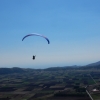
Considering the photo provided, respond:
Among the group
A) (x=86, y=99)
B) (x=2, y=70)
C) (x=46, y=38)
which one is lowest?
(x=86, y=99)

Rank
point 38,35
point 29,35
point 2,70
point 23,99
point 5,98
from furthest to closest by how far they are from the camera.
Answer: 1. point 2,70
2. point 5,98
3. point 23,99
4. point 29,35
5. point 38,35

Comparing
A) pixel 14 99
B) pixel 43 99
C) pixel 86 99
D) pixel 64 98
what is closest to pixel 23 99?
pixel 14 99

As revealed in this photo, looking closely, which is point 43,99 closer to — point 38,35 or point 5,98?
point 5,98

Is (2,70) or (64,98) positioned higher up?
(2,70)

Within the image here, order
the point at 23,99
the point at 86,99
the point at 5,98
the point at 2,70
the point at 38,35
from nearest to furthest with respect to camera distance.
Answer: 1. the point at 38,35
2. the point at 86,99
3. the point at 23,99
4. the point at 5,98
5. the point at 2,70

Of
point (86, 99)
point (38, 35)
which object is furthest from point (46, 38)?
point (86, 99)

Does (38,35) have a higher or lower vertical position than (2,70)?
lower

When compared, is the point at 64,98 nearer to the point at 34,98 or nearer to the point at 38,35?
the point at 34,98

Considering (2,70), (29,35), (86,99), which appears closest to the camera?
(29,35)

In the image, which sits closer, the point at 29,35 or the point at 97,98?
the point at 29,35
